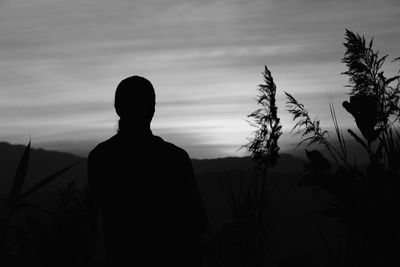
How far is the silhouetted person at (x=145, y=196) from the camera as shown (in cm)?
235

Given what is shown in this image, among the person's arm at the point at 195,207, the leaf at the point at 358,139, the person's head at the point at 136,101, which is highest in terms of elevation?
the person's head at the point at 136,101

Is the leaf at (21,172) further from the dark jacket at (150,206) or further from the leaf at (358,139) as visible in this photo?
the leaf at (358,139)

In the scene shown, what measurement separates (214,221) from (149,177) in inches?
1645

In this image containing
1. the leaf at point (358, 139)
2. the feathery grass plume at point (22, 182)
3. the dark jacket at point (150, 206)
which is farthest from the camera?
the leaf at point (358, 139)

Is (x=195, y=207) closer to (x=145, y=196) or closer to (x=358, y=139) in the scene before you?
(x=145, y=196)

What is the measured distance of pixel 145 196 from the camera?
93.6 inches

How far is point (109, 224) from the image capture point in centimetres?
240

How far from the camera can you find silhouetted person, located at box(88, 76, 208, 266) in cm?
235

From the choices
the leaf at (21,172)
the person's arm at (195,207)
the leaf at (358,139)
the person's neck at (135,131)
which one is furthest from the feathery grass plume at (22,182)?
the leaf at (358,139)

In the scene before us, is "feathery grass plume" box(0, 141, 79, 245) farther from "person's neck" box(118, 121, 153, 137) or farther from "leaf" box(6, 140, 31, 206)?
"person's neck" box(118, 121, 153, 137)

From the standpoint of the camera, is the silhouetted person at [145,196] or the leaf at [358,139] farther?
the leaf at [358,139]

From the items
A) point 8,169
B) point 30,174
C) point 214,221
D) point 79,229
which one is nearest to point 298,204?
point 214,221

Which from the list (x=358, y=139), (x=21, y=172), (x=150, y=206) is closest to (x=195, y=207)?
(x=150, y=206)

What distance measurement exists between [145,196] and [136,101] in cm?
39
